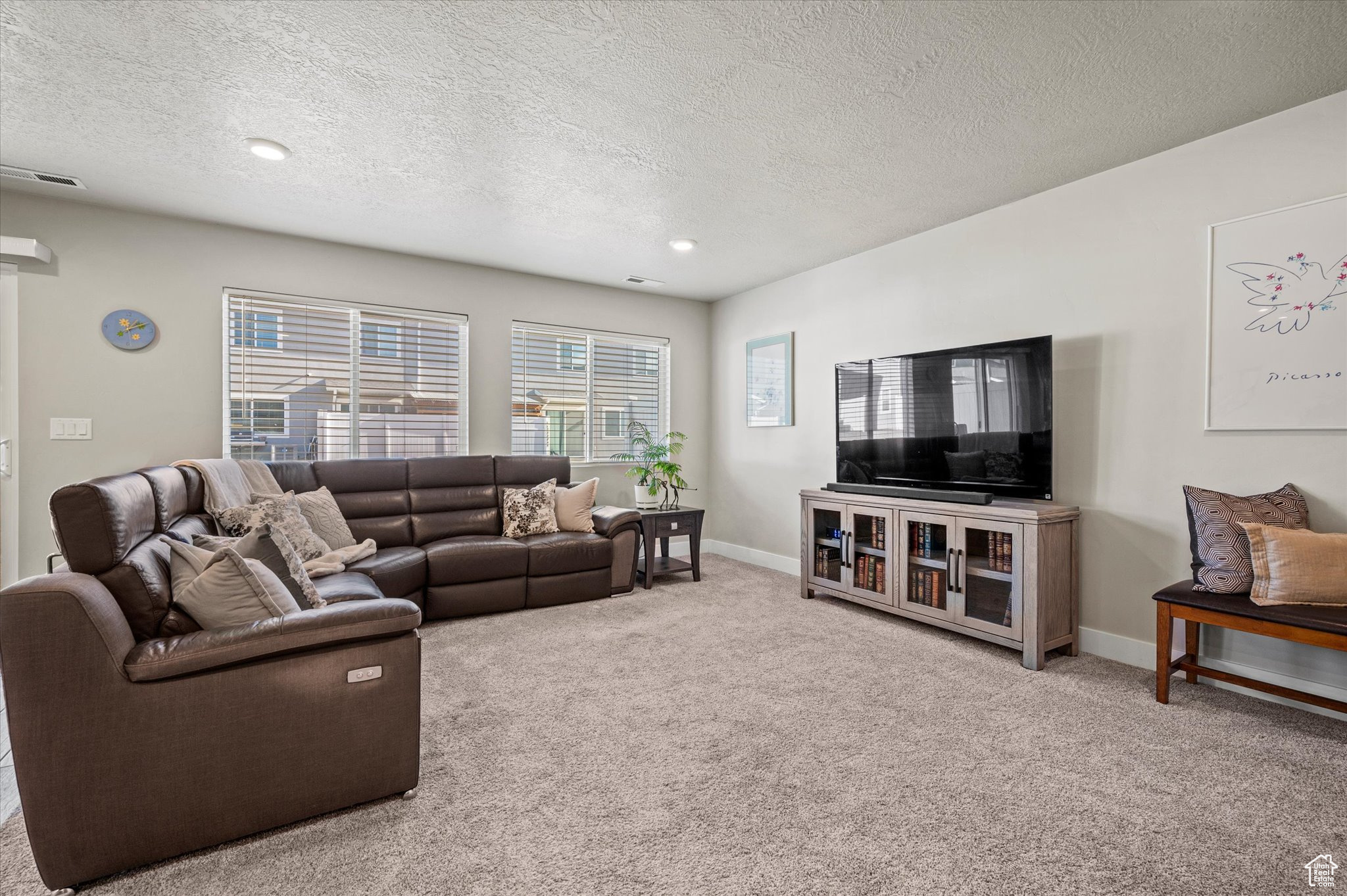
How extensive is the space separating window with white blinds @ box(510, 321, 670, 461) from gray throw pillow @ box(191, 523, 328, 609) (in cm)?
276

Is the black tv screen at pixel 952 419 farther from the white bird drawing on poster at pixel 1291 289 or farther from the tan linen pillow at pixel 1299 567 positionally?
the tan linen pillow at pixel 1299 567

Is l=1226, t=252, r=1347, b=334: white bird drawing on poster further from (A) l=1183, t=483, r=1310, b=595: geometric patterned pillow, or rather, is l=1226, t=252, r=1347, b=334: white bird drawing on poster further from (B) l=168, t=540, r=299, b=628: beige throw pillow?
(B) l=168, t=540, r=299, b=628: beige throw pillow

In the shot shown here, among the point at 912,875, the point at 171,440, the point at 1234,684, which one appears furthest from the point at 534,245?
the point at 1234,684

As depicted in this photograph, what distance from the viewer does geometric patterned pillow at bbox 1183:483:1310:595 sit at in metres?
2.44

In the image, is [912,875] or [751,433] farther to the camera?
[751,433]

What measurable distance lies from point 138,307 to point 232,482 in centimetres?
148

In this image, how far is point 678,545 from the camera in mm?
5914

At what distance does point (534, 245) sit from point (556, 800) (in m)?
3.60

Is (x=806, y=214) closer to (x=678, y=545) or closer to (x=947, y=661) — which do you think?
(x=947, y=661)

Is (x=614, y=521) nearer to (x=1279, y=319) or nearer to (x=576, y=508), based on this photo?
(x=576, y=508)

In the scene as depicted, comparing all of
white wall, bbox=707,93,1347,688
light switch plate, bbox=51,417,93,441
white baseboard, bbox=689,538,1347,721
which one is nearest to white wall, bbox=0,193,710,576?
light switch plate, bbox=51,417,93,441

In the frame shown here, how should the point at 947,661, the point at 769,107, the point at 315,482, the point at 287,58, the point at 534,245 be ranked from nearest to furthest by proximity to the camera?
1. the point at 287,58
2. the point at 769,107
3. the point at 947,661
4. the point at 315,482
5. the point at 534,245

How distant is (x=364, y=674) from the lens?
5.89ft

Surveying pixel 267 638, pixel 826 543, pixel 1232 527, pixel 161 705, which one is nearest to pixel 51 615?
pixel 161 705
